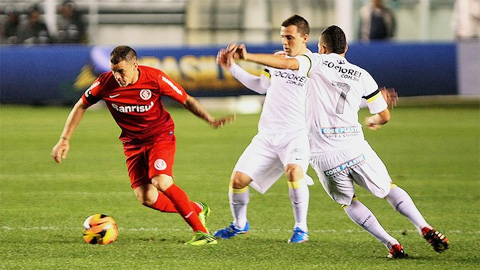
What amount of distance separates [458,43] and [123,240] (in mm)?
14645

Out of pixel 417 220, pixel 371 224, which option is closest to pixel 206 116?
pixel 371 224

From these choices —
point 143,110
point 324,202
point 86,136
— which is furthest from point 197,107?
point 86,136

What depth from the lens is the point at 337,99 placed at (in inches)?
291

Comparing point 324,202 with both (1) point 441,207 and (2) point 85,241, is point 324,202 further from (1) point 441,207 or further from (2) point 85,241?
(2) point 85,241

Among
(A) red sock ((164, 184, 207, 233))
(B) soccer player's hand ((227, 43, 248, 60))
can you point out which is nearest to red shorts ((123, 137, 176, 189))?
(A) red sock ((164, 184, 207, 233))

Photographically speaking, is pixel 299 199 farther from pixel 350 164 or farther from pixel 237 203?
pixel 350 164

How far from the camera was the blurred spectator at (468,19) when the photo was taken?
22.1 metres

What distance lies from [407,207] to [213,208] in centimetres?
300

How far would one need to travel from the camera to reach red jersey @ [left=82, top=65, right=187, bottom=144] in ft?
26.3

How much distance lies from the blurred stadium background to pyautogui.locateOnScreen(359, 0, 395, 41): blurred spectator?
383 millimetres

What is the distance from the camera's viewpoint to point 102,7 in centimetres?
2498

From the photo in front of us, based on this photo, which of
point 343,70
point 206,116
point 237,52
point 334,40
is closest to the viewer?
point 237,52

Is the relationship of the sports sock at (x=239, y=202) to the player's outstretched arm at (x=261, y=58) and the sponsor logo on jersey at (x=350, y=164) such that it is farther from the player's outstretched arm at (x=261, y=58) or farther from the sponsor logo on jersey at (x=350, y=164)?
the player's outstretched arm at (x=261, y=58)

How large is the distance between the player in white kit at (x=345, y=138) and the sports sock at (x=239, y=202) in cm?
98
